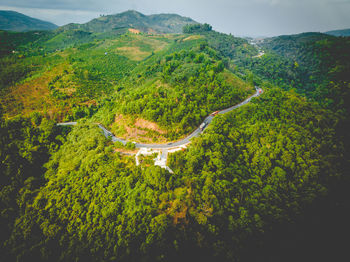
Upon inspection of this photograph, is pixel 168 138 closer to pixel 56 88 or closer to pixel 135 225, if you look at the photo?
pixel 135 225

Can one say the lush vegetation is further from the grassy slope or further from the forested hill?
the forested hill

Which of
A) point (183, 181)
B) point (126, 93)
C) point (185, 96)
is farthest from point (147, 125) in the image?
point (126, 93)

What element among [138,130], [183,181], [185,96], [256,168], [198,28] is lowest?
[183,181]

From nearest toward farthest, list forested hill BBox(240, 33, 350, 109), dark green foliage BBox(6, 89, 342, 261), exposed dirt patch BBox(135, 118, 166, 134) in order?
dark green foliage BBox(6, 89, 342, 261) → exposed dirt patch BBox(135, 118, 166, 134) → forested hill BBox(240, 33, 350, 109)

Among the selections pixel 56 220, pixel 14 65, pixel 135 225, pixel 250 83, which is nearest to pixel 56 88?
pixel 14 65

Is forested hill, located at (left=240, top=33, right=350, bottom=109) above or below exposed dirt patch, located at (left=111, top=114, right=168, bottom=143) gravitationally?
above

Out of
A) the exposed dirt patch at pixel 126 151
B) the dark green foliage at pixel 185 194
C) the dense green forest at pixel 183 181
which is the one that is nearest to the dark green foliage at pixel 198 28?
the dense green forest at pixel 183 181

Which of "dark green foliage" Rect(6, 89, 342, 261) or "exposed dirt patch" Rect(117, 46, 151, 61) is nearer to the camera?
"dark green foliage" Rect(6, 89, 342, 261)

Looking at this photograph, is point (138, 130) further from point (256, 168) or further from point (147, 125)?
point (256, 168)

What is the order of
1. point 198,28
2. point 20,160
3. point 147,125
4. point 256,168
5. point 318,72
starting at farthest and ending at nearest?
point 198,28, point 318,72, point 147,125, point 20,160, point 256,168

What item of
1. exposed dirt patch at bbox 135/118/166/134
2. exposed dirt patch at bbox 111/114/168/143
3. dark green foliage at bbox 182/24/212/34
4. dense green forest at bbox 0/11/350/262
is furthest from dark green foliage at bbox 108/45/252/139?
dark green foliage at bbox 182/24/212/34

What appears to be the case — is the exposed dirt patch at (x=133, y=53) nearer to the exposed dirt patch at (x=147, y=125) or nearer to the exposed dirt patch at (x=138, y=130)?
the exposed dirt patch at (x=138, y=130)
